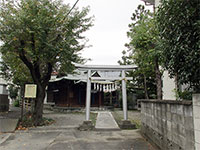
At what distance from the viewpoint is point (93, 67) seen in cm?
891

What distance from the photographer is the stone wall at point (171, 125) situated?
328 cm

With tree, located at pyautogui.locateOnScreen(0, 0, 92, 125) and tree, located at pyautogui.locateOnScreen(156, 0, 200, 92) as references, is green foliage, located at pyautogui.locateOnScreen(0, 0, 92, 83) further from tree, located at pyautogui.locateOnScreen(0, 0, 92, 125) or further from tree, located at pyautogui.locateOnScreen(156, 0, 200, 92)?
tree, located at pyautogui.locateOnScreen(156, 0, 200, 92)

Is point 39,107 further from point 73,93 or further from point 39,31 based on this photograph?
point 73,93

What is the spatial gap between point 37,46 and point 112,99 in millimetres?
15994

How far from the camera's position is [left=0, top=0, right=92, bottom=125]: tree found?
8.22m

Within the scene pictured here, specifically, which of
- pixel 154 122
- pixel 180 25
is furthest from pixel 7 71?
pixel 180 25

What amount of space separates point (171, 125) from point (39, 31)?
24.7 feet

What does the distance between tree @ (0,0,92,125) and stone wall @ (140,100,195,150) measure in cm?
592

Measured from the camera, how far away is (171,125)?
415 cm

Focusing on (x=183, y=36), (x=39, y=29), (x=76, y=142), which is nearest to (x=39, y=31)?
(x=39, y=29)

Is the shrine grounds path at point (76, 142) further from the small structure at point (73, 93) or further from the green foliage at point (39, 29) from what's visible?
the small structure at point (73, 93)

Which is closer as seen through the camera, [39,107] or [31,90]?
[31,90]

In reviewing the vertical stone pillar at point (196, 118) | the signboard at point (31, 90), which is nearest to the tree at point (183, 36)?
the vertical stone pillar at point (196, 118)

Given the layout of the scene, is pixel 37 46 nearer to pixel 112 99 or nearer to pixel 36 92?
pixel 36 92
